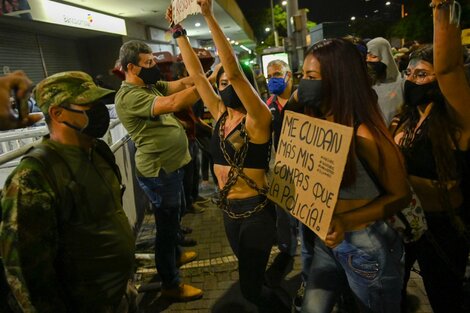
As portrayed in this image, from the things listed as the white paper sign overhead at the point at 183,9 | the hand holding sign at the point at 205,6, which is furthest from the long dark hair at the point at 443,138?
the white paper sign overhead at the point at 183,9

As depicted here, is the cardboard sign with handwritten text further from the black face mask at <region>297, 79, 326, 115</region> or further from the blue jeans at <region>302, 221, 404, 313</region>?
the blue jeans at <region>302, 221, 404, 313</region>

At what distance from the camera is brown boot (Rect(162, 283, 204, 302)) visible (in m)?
3.34

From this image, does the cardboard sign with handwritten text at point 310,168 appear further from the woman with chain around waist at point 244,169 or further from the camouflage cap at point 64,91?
the camouflage cap at point 64,91

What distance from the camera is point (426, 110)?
2266 millimetres

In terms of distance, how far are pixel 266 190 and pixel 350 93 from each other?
95 centimetres

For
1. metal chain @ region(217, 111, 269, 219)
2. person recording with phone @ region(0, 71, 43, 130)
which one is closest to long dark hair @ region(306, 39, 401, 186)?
metal chain @ region(217, 111, 269, 219)

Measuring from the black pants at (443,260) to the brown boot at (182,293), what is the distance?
6.70 feet

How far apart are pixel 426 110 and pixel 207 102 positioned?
63.6 inches

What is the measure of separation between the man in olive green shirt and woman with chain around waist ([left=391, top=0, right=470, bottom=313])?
1.95 metres

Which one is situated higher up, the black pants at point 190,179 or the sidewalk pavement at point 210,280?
the black pants at point 190,179

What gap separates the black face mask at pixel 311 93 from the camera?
6.11ft

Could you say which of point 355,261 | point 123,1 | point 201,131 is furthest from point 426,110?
point 123,1

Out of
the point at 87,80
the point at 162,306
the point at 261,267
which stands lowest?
the point at 162,306

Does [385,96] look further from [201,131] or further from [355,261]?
[201,131]
